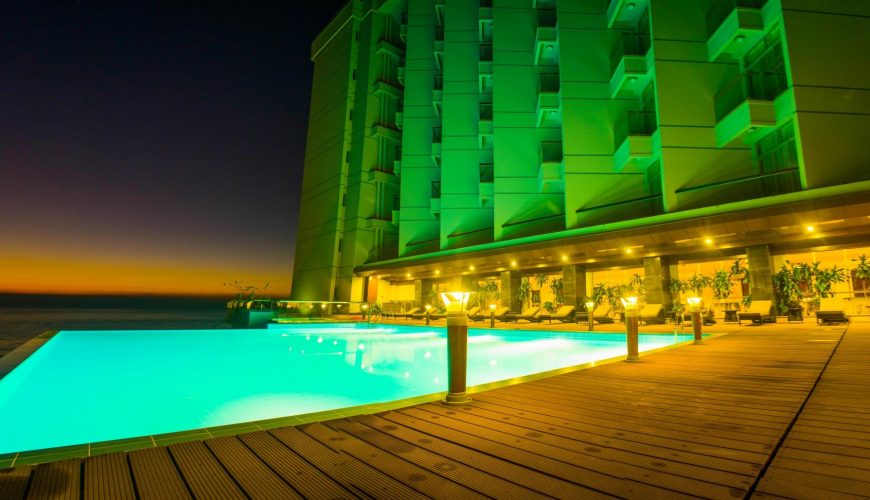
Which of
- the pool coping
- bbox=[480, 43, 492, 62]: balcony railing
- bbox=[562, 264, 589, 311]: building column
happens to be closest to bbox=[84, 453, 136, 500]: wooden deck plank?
the pool coping

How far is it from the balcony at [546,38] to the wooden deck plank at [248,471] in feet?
72.8

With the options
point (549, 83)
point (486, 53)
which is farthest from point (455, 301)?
point (486, 53)

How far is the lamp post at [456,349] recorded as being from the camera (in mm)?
3771

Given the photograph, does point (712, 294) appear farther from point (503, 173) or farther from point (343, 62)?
point (343, 62)

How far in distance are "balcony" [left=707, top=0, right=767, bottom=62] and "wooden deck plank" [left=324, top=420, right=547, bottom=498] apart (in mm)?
17263

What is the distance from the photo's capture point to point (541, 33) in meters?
20.6

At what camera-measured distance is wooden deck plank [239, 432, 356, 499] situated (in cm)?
188

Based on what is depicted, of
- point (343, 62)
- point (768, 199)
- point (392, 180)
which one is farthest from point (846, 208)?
point (343, 62)

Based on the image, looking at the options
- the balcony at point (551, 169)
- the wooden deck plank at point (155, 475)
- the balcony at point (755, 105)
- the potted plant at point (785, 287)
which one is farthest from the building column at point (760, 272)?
the wooden deck plank at point (155, 475)

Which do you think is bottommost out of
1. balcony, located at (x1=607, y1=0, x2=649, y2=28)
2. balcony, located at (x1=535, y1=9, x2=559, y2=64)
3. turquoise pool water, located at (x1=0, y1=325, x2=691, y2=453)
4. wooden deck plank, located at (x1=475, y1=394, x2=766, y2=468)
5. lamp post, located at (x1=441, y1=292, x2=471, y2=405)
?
turquoise pool water, located at (x1=0, y1=325, x2=691, y2=453)

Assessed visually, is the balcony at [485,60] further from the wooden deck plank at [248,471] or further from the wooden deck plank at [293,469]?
the wooden deck plank at [248,471]

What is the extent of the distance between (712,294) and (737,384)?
72.4ft

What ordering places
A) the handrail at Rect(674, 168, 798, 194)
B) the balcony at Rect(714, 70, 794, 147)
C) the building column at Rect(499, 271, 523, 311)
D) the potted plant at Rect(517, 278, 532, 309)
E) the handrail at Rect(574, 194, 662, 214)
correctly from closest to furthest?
the balcony at Rect(714, 70, 794, 147) → the handrail at Rect(674, 168, 798, 194) → the handrail at Rect(574, 194, 662, 214) → the building column at Rect(499, 271, 523, 311) → the potted plant at Rect(517, 278, 532, 309)

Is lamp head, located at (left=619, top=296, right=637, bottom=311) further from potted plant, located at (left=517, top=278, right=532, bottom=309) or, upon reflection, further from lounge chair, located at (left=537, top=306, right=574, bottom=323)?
potted plant, located at (left=517, top=278, right=532, bottom=309)
